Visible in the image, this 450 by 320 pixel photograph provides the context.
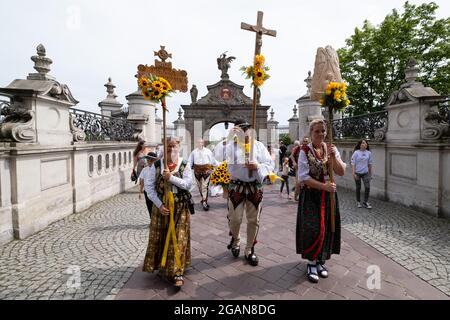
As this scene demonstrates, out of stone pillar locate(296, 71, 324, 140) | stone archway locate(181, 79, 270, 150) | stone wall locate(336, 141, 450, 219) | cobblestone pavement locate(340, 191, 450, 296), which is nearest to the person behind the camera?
cobblestone pavement locate(340, 191, 450, 296)

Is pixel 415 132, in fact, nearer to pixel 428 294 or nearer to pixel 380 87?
pixel 428 294

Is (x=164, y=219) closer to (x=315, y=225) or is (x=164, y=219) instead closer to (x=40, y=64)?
(x=315, y=225)

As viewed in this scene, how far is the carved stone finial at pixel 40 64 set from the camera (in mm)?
6578

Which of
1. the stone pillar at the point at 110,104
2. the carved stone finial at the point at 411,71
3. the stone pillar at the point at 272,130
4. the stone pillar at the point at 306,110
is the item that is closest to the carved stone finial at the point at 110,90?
the stone pillar at the point at 110,104

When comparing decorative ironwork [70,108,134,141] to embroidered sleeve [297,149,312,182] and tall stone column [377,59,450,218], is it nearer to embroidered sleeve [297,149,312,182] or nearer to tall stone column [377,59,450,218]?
embroidered sleeve [297,149,312,182]

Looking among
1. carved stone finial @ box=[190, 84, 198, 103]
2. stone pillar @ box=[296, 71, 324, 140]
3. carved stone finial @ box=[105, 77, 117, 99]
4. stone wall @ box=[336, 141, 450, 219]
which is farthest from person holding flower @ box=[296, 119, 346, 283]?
carved stone finial @ box=[190, 84, 198, 103]

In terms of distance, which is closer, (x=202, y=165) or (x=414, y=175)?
(x=414, y=175)

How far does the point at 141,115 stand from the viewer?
482 inches

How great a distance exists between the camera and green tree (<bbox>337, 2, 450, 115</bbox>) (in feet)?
49.6

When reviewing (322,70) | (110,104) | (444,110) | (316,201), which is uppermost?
(110,104)

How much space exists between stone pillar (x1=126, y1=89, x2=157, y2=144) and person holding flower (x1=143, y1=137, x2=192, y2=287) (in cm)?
924

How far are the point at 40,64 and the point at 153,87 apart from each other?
5552 mm

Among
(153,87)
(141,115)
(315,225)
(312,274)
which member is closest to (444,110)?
(315,225)

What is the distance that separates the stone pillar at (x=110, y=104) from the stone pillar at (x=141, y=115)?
10.1ft
